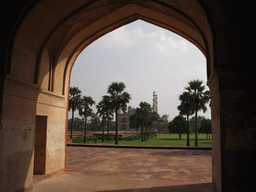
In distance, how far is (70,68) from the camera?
8391 mm

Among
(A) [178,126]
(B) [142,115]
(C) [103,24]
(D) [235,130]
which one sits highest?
(C) [103,24]

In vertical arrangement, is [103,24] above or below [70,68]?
above

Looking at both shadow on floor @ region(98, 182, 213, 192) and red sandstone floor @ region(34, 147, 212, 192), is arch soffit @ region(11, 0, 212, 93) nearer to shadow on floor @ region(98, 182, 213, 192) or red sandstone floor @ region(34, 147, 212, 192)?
red sandstone floor @ region(34, 147, 212, 192)

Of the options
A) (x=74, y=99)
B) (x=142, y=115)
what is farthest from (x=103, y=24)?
(x=142, y=115)

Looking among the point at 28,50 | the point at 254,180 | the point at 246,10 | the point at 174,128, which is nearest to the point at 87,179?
the point at 28,50

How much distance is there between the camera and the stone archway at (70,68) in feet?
12.6

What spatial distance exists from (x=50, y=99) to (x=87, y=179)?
2.94m

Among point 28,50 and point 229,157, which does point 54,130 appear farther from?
point 229,157

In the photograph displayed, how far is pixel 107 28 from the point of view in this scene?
786 cm

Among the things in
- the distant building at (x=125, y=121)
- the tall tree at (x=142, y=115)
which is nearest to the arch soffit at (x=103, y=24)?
the tall tree at (x=142, y=115)

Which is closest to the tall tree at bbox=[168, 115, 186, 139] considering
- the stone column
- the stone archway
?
the stone archway

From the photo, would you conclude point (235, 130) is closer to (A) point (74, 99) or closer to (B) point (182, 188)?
(B) point (182, 188)

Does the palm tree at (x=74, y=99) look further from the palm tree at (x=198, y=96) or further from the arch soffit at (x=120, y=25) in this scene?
the arch soffit at (x=120, y=25)

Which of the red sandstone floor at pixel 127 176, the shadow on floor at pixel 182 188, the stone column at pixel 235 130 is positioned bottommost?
the red sandstone floor at pixel 127 176
